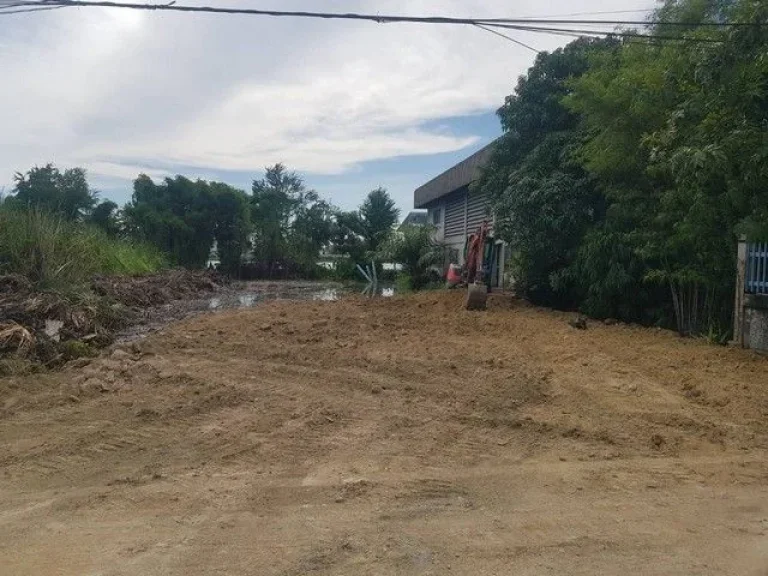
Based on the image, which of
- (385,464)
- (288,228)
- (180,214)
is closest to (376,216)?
(288,228)

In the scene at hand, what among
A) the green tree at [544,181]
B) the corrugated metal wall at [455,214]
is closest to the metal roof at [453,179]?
the corrugated metal wall at [455,214]

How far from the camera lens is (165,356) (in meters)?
8.64

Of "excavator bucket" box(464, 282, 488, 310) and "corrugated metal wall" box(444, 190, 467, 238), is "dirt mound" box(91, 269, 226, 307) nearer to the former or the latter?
"excavator bucket" box(464, 282, 488, 310)

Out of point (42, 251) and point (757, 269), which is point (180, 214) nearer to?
point (42, 251)

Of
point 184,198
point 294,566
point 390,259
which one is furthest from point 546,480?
point 184,198

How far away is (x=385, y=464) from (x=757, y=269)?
7.34m

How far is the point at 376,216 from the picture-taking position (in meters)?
44.4

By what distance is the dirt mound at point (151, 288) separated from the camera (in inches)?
577

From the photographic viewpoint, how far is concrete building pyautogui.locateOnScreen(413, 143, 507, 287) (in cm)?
2233

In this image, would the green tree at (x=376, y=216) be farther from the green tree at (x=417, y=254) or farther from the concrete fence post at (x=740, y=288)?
the concrete fence post at (x=740, y=288)

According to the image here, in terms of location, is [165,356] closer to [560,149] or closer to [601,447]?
[601,447]

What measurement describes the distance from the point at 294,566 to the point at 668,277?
957cm

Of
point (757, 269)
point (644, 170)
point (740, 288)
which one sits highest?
point (644, 170)

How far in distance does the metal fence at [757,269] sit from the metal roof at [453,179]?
934 cm
